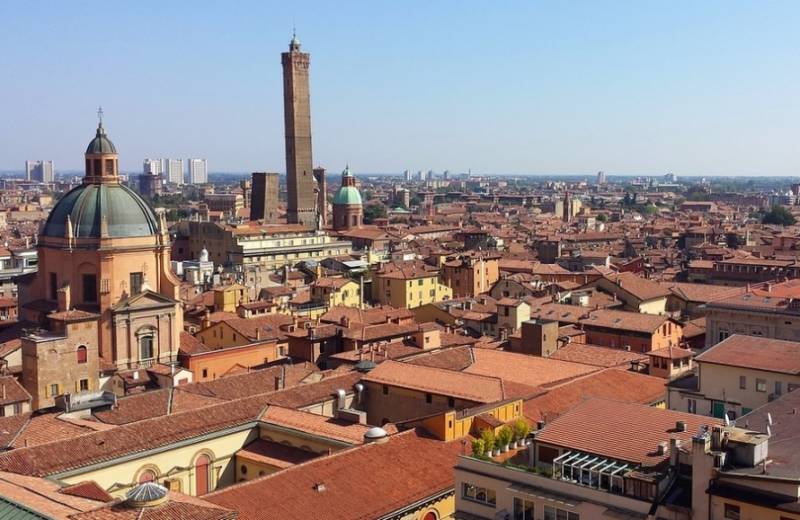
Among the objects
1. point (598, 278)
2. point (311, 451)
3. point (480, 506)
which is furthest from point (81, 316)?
point (598, 278)

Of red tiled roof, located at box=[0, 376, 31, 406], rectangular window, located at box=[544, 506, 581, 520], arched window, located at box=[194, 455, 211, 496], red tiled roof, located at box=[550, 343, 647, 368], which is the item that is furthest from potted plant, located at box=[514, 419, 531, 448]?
red tiled roof, located at box=[0, 376, 31, 406]

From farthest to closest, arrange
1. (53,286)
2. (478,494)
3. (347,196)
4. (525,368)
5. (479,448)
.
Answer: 1. (347,196)
2. (53,286)
3. (525,368)
4. (479,448)
5. (478,494)

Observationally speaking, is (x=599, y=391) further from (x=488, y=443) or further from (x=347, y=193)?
(x=347, y=193)

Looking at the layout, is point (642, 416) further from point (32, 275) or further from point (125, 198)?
point (32, 275)

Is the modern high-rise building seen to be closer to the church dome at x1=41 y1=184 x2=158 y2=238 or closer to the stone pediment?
the church dome at x1=41 y1=184 x2=158 y2=238

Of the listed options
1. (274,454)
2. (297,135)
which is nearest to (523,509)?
(274,454)

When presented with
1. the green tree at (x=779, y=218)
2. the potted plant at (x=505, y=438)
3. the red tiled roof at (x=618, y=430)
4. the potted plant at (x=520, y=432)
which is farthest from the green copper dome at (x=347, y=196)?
the red tiled roof at (x=618, y=430)
